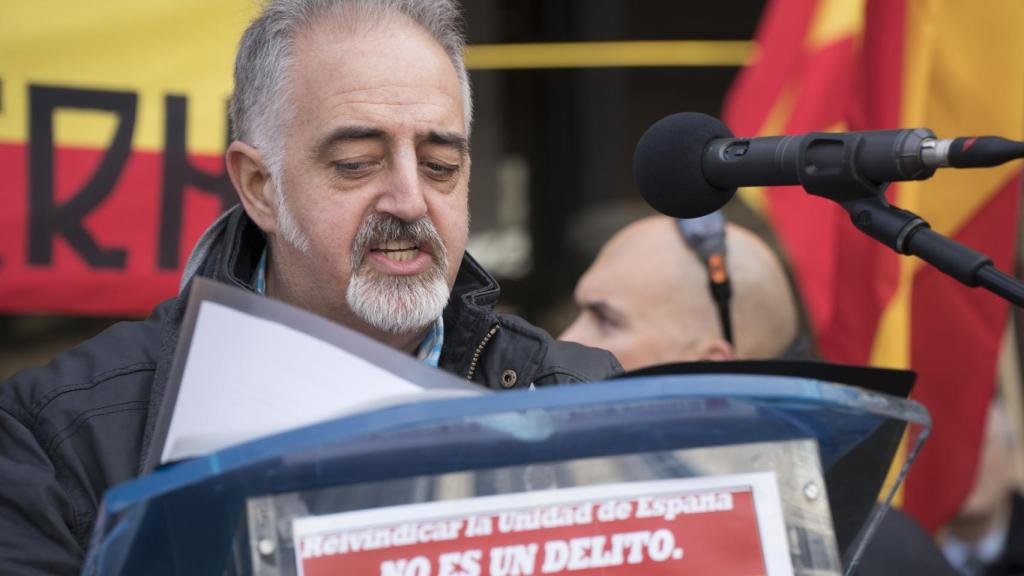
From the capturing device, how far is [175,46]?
3.11m

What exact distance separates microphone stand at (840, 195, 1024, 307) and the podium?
0.23 m

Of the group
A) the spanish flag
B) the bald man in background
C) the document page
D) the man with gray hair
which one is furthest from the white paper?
the spanish flag

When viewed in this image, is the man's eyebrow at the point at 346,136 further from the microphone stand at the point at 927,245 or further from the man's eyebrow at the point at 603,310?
the man's eyebrow at the point at 603,310

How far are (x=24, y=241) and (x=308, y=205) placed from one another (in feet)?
4.08

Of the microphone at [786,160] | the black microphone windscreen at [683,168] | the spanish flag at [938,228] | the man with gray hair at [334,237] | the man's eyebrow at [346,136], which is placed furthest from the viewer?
the spanish flag at [938,228]

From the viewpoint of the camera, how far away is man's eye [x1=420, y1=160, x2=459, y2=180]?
1.93m

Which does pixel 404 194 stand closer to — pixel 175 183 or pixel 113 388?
pixel 113 388

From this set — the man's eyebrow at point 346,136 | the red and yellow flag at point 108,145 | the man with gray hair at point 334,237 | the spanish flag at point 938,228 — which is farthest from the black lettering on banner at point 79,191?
the spanish flag at point 938,228

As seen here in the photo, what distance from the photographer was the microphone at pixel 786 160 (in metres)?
1.27

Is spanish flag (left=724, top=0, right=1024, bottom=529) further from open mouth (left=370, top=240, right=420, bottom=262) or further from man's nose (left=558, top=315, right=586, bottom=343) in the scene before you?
open mouth (left=370, top=240, right=420, bottom=262)

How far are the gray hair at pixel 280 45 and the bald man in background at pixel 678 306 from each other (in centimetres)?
102

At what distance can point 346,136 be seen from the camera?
1898 mm

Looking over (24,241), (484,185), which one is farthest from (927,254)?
(484,185)

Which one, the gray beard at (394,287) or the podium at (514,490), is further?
the gray beard at (394,287)
